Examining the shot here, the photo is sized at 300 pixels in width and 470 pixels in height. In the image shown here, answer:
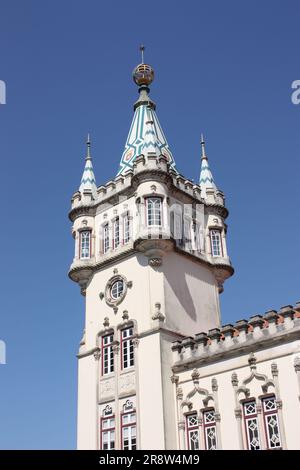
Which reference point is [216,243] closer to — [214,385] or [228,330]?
[228,330]

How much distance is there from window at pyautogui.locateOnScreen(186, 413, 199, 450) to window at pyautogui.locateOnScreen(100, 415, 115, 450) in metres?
4.24

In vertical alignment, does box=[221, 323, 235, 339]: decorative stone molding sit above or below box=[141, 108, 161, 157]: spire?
below

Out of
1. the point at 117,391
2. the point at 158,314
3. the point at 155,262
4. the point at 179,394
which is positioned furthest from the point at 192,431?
the point at 155,262

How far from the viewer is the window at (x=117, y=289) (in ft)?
124

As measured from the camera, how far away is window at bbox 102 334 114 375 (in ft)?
119

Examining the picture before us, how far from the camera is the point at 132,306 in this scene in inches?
1443

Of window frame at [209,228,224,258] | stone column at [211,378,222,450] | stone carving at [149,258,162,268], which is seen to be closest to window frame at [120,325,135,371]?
stone carving at [149,258,162,268]

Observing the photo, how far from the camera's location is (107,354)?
36.7m

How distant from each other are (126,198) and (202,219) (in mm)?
5167

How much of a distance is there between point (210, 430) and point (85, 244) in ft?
47.7

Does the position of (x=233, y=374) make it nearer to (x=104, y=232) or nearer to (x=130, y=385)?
(x=130, y=385)

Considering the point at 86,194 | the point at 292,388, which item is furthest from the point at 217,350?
the point at 86,194

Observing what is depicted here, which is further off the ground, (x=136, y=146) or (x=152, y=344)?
(x=136, y=146)

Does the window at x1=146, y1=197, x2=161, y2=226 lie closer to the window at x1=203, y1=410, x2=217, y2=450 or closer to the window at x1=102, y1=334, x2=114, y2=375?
the window at x1=102, y1=334, x2=114, y2=375
